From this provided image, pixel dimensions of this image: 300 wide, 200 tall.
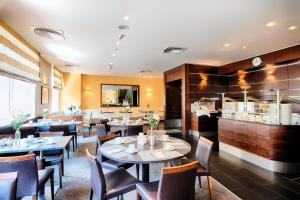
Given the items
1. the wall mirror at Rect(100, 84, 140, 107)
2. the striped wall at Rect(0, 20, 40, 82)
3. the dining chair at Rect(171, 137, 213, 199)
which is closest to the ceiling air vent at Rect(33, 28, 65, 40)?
the striped wall at Rect(0, 20, 40, 82)

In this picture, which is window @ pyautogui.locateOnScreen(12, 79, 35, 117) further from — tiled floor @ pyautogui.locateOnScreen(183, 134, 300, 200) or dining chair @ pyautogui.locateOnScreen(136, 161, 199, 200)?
tiled floor @ pyautogui.locateOnScreen(183, 134, 300, 200)


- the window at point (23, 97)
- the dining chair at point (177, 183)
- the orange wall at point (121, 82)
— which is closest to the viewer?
the dining chair at point (177, 183)

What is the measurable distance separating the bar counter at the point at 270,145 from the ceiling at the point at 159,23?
7.25 feet

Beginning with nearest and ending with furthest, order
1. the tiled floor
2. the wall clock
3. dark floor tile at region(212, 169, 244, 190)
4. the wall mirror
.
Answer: the tiled floor
dark floor tile at region(212, 169, 244, 190)
the wall clock
the wall mirror

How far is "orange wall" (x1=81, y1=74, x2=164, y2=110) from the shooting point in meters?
11.0

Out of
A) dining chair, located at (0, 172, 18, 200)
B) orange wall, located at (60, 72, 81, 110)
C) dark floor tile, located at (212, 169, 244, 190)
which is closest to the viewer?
dining chair, located at (0, 172, 18, 200)

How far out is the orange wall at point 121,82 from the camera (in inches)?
432

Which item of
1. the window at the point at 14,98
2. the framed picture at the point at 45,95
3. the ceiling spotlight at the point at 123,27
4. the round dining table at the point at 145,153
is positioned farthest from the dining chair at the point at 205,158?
the framed picture at the point at 45,95

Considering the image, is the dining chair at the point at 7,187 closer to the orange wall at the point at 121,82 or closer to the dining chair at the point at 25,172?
the dining chair at the point at 25,172

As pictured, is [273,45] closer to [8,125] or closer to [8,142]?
[8,142]

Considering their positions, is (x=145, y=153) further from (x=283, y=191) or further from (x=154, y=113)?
(x=283, y=191)

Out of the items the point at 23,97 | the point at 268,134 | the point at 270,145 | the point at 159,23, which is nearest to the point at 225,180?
the point at 270,145

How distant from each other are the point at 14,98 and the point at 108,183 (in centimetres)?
450

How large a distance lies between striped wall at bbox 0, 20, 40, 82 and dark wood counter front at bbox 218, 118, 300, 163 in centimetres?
568
